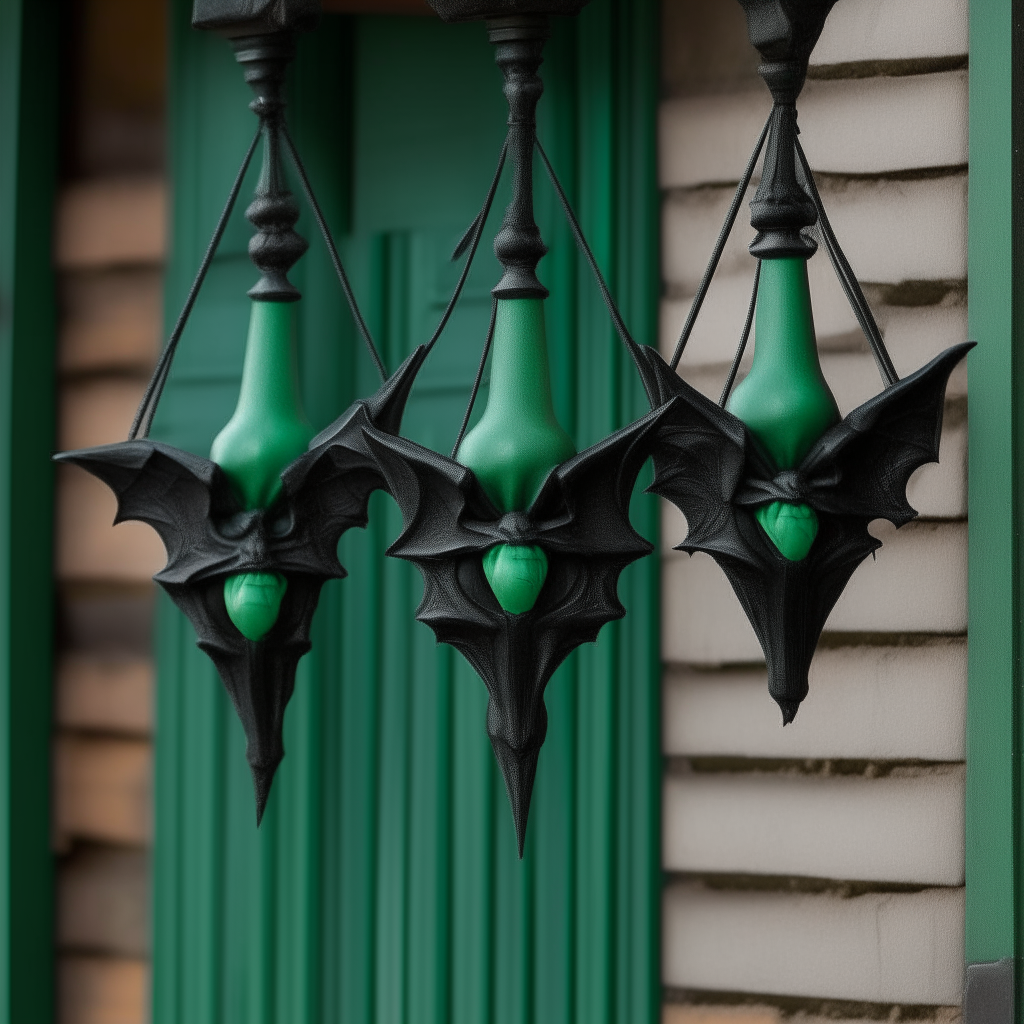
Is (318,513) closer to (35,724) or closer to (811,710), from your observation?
(811,710)

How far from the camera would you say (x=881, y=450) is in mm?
979

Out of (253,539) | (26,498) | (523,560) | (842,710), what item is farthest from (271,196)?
(842,710)

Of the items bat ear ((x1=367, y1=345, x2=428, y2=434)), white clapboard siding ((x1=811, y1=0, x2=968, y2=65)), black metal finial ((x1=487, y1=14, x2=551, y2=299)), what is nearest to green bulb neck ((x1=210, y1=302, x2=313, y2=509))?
bat ear ((x1=367, y1=345, x2=428, y2=434))

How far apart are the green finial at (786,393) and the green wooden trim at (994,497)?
1.04ft

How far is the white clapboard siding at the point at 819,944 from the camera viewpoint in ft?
4.18

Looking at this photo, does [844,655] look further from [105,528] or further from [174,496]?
[105,528]

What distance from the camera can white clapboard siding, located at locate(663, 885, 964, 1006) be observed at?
1.28 meters

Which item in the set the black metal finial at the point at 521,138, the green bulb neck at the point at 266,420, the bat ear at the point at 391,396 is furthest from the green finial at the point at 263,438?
the black metal finial at the point at 521,138

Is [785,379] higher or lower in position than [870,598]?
higher

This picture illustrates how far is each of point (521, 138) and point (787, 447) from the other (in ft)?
0.98

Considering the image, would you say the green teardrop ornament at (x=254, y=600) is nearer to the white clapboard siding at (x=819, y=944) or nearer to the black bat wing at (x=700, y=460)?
the black bat wing at (x=700, y=460)

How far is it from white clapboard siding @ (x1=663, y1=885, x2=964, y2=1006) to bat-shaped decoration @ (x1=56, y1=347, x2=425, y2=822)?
0.49 meters

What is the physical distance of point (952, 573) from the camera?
1.27 meters

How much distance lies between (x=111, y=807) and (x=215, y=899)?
16 centimetres
